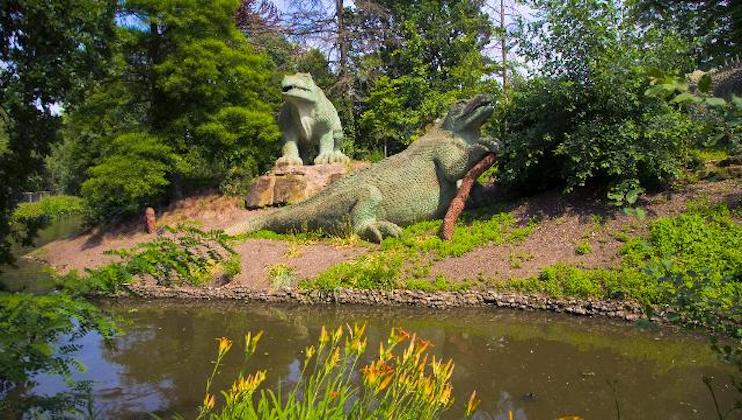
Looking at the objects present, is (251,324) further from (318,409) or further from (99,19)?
(318,409)

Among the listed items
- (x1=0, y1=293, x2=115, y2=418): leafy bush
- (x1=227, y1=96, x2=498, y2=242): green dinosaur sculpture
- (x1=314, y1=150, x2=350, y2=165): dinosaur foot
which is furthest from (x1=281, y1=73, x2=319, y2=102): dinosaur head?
(x1=0, y1=293, x2=115, y2=418): leafy bush

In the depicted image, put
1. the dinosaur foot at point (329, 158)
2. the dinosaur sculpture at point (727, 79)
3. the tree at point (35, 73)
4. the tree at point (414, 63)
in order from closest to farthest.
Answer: the tree at point (35, 73) → the dinosaur sculpture at point (727, 79) → the dinosaur foot at point (329, 158) → the tree at point (414, 63)

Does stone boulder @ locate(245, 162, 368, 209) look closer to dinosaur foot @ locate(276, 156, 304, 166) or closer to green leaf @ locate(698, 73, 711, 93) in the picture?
dinosaur foot @ locate(276, 156, 304, 166)

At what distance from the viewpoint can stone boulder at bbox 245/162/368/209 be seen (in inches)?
501

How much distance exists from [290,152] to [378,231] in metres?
4.84

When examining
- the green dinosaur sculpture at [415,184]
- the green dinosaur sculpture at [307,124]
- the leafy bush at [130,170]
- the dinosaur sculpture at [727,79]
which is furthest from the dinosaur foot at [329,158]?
the dinosaur sculpture at [727,79]

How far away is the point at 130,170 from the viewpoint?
1315 cm

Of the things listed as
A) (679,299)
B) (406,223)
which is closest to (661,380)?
(679,299)

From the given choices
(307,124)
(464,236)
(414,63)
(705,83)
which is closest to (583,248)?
(464,236)

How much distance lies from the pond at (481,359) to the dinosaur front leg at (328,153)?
20.3 feet

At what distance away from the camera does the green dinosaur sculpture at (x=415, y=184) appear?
392 inches

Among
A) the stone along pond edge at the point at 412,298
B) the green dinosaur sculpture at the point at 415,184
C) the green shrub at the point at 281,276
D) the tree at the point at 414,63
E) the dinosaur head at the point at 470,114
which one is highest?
the tree at the point at 414,63

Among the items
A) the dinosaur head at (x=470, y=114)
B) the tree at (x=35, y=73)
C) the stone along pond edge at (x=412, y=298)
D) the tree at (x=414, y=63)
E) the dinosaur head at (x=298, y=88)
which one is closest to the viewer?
the tree at (x=35, y=73)

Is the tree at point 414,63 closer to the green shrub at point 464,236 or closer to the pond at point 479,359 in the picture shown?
the green shrub at point 464,236
